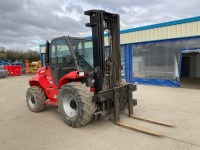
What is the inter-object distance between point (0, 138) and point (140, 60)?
32.7 feet

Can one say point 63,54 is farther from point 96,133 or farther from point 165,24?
point 165,24

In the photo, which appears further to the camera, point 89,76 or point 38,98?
point 38,98

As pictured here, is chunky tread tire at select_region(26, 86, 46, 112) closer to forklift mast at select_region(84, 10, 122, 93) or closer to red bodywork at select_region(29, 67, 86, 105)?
red bodywork at select_region(29, 67, 86, 105)

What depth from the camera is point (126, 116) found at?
5.54 m

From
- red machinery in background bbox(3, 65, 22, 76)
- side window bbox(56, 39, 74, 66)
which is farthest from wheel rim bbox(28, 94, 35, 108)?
red machinery in background bbox(3, 65, 22, 76)

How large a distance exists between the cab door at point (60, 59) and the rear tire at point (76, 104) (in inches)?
26.6

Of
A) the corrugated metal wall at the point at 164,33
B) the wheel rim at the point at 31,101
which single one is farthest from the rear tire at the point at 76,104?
the corrugated metal wall at the point at 164,33

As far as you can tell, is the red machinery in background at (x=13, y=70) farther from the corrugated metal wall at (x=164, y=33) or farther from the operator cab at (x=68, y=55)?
the operator cab at (x=68, y=55)

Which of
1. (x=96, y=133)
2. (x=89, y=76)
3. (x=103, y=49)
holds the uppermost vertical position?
(x=103, y=49)

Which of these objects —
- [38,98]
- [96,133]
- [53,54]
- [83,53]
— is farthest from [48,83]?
[96,133]

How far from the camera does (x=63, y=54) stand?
5379 mm

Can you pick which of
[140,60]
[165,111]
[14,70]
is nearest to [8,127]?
[165,111]

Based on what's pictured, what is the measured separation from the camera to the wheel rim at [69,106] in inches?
195

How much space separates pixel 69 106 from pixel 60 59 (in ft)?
4.68
